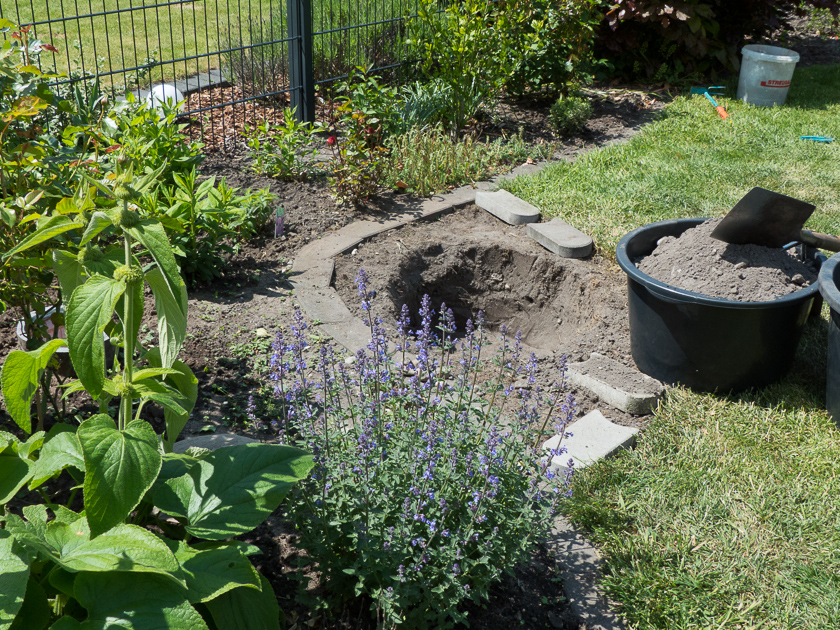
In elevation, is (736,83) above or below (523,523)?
above

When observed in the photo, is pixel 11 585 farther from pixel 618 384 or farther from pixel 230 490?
pixel 618 384

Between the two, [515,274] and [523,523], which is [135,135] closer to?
Answer: [515,274]

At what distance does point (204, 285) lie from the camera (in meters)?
3.94

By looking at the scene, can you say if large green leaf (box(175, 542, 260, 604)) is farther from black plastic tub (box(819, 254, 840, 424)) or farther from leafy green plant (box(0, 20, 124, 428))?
black plastic tub (box(819, 254, 840, 424))

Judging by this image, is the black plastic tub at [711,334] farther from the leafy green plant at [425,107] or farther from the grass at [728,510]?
Result: the leafy green plant at [425,107]

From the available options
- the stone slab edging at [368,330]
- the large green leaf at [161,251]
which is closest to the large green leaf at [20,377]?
the large green leaf at [161,251]

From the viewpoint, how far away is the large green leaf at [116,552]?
4.70ft

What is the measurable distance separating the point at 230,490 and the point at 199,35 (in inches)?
347

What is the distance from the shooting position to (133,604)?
1528mm

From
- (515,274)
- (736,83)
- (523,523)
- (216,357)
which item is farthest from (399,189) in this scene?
(736,83)

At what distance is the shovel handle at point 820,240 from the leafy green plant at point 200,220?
9.39ft

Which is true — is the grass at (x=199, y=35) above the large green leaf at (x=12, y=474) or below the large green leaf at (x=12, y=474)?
above

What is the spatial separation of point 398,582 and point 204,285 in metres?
2.44

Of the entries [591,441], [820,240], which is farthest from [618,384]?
[820,240]
